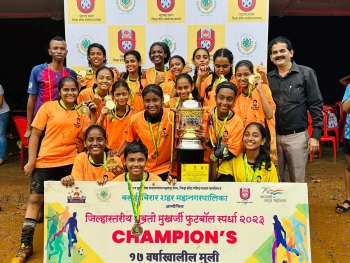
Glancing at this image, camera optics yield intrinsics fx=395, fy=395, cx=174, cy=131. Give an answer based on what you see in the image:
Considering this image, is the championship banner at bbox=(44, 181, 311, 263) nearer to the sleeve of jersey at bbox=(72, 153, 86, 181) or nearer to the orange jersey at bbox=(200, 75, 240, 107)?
the sleeve of jersey at bbox=(72, 153, 86, 181)

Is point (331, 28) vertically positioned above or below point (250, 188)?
above

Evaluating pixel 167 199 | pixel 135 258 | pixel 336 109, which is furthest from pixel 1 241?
pixel 336 109

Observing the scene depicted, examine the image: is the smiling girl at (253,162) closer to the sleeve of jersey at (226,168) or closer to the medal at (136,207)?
the sleeve of jersey at (226,168)

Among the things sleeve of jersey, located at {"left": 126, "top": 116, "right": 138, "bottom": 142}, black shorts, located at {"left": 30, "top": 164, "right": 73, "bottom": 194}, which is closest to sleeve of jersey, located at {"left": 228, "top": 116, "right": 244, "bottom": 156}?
sleeve of jersey, located at {"left": 126, "top": 116, "right": 138, "bottom": 142}

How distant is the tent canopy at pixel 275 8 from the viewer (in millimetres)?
5895

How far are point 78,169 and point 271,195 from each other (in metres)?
1.55

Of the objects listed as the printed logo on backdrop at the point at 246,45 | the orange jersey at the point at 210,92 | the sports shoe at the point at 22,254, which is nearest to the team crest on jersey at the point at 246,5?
the printed logo on backdrop at the point at 246,45

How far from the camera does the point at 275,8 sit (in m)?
5.89

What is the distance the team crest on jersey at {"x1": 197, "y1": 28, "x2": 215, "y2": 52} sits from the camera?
5.45 meters

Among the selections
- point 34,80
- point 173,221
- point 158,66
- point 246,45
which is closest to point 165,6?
point 246,45

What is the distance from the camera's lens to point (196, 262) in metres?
2.88

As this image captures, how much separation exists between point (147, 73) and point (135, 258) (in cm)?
227

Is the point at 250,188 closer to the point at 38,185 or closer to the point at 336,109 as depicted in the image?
the point at 38,185

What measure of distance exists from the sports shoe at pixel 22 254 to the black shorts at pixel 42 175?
1.58 feet
